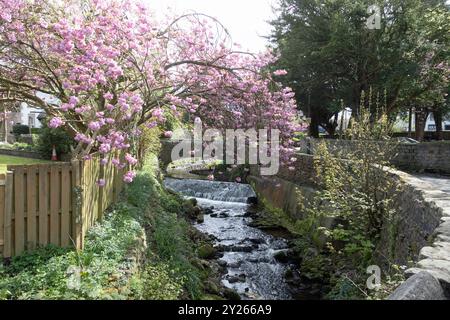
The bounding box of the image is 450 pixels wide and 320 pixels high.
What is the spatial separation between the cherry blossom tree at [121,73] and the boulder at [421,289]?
4.23 m

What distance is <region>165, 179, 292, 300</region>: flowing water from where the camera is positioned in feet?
26.0

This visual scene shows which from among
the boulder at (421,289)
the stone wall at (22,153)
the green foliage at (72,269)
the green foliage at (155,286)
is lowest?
the green foliage at (155,286)

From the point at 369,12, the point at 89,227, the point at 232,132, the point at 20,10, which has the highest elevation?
the point at 369,12

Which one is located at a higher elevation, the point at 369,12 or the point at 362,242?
the point at 369,12

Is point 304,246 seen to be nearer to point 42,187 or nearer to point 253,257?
point 253,257

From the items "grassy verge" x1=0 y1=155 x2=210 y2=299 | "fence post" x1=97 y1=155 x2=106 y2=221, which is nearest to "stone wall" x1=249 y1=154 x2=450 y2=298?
"grassy verge" x1=0 y1=155 x2=210 y2=299

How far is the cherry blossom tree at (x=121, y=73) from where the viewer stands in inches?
241

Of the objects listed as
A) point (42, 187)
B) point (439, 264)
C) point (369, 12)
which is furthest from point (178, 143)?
point (439, 264)

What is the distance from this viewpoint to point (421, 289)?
2977 millimetres

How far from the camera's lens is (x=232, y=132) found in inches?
344

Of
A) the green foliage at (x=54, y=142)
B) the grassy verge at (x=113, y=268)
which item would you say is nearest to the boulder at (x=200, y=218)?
the grassy verge at (x=113, y=268)

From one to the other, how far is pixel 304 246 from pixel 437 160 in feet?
17.5

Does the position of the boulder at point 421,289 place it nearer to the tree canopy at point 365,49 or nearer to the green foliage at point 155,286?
the green foliage at point 155,286

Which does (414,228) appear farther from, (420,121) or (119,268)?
(420,121)
